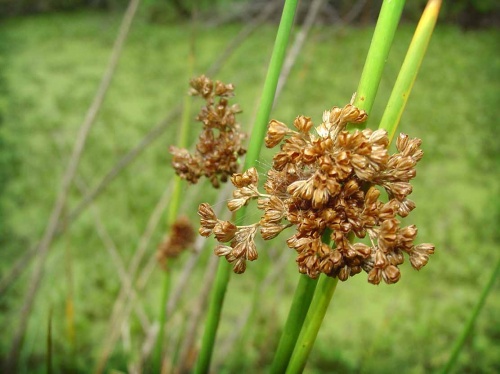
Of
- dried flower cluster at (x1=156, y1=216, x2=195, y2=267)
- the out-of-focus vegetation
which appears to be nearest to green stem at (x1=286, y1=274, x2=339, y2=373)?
dried flower cluster at (x1=156, y1=216, x2=195, y2=267)

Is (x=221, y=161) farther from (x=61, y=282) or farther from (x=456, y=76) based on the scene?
(x=456, y=76)

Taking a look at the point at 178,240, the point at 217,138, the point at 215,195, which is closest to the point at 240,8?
the point at 215,195

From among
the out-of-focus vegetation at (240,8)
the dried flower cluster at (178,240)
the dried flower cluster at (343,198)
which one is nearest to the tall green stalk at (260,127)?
the dried flower cluster at (343,198)

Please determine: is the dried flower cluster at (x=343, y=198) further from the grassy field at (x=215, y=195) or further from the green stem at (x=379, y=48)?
the grassy field at (x=215, y=195)

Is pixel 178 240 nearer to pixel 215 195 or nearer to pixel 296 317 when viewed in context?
pixel 296 317

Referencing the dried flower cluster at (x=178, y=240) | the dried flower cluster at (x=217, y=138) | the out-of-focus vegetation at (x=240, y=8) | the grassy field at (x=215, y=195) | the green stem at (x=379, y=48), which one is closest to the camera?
the green stem at (x=379, y=48)

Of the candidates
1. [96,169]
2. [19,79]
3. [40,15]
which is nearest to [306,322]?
[96,169]

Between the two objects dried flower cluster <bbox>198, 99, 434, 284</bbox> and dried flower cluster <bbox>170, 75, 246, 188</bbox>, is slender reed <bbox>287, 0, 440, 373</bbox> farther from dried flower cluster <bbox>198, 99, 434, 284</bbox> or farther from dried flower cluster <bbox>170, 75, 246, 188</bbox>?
dried flower cluster <bbox>170, 75, 246, 188</bbox>
